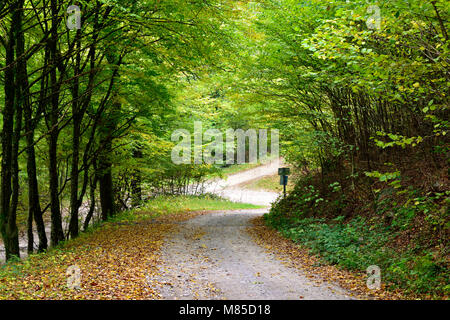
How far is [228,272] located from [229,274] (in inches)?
6.1

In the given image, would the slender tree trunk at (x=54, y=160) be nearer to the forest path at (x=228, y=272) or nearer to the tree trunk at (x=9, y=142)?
the tree trunk at (x=9, y=142)

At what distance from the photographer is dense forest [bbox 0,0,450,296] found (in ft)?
18.0

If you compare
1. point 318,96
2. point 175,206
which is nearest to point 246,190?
point 175,206

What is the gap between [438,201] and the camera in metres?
6.73

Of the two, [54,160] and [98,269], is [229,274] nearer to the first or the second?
[98,269]

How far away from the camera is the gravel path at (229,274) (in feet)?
18.1

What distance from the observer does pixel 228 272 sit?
688 cm

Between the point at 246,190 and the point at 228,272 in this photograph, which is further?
the point at 246,190

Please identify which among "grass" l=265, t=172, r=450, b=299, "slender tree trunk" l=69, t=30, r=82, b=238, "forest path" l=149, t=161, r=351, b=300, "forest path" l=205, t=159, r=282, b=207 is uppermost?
"slender tree trunk" l=69, t=30, r=82, b=238

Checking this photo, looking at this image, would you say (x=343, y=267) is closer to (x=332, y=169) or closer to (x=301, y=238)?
(x=301, y=238)

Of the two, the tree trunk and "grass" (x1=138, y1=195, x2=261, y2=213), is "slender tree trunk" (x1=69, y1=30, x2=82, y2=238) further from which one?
"grass" (x1=138, y1=195, x2=261, y2=213)

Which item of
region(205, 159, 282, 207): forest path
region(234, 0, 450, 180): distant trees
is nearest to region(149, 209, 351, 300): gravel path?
region(234, 0, 450, 180): distant trees

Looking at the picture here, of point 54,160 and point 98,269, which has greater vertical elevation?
point 54,160

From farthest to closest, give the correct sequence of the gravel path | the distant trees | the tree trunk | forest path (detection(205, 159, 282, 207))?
forest path (detection(205, 159, 282, 207)), the tree trunk, the distant trees, the gravel path
